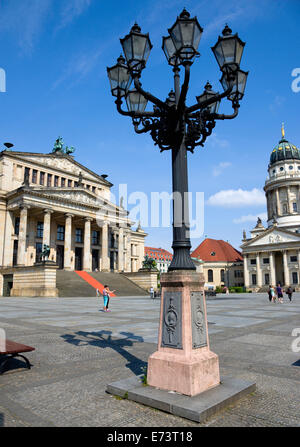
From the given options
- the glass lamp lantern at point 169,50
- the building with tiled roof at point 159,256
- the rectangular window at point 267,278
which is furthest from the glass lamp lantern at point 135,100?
the building with tiled roof at point 159,256

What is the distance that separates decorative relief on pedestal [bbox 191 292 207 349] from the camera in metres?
4.75

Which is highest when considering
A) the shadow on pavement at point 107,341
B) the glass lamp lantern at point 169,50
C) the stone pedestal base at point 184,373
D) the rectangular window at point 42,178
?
the rectangular window at point 42,178

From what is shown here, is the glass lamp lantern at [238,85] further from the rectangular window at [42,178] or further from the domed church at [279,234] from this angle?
the domed church at [279,234]

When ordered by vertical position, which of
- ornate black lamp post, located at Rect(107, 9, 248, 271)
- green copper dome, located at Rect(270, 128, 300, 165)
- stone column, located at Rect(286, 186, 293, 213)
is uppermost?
green copper dome, located at Rect(270, 128, 300, 165)

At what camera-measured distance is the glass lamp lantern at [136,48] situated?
5.36m

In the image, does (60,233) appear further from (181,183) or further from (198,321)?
(198,321)

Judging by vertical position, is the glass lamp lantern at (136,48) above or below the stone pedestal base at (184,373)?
above

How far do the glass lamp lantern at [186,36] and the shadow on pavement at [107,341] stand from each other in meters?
5.80

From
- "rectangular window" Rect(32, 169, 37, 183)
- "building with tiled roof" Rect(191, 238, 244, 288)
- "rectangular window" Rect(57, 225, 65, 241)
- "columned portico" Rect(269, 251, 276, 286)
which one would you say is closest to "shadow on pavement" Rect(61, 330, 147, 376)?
"rectangular window" Rect(57, 225, 65, 241)

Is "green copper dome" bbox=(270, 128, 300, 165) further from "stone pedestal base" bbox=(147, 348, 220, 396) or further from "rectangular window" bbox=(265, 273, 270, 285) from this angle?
"stone pedestal base" bbox=(147, 348, 220, 396)

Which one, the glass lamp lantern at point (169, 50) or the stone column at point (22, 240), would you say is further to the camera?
the stone column at point (22, 240)

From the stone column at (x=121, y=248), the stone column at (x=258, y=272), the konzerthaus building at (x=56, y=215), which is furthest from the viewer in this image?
the stone column at (x=258, y=272)

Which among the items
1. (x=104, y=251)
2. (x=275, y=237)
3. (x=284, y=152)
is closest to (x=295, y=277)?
(x=275, y=237)

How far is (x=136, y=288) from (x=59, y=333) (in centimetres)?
3408
